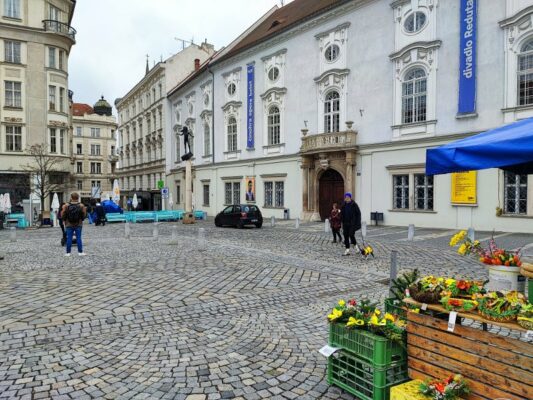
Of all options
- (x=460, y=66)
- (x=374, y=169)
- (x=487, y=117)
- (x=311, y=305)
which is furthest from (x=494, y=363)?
(x=374, y=169)

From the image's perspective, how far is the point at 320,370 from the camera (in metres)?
4.20

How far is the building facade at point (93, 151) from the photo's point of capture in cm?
8038

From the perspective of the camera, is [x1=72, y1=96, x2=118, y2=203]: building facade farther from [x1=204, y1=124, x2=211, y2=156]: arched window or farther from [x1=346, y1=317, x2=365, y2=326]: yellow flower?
[x1=346, y1=317, x2=365, y2=326]: yellow flower

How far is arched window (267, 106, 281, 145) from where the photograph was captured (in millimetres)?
29906

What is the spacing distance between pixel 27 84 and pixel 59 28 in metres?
6.19

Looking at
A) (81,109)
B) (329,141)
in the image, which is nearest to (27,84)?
(329,141)

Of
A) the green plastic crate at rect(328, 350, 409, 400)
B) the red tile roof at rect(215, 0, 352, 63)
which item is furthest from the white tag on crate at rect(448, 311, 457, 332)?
the red tile roof at rect(215, 0, 352, 63)

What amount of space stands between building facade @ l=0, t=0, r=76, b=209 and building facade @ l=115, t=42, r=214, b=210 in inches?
457

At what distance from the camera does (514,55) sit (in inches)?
683

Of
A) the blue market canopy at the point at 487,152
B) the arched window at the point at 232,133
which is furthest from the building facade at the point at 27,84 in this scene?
the blue market canopy at the point at 487,152

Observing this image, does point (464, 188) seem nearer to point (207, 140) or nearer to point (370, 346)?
point (370, 346)

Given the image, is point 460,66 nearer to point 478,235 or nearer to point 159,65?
point 478,235

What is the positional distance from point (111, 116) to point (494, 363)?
9142 centimetres

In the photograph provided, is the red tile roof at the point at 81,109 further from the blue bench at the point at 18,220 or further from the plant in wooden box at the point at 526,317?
the plant in wooden box at the point at 526,317
